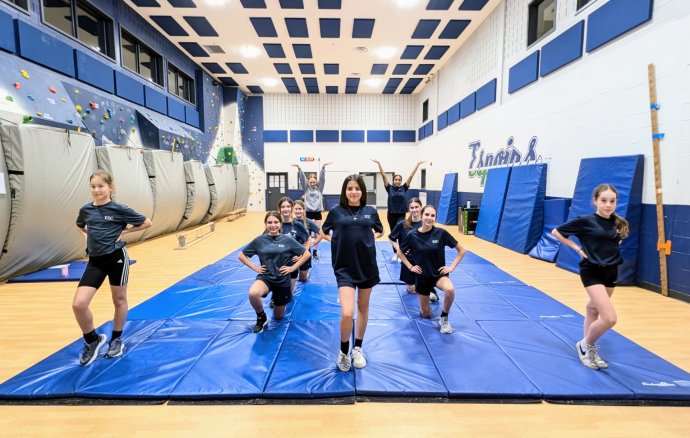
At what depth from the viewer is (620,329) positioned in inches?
132

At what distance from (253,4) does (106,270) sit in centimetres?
799

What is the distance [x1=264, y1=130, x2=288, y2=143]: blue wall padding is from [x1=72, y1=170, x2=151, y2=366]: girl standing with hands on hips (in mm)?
13948

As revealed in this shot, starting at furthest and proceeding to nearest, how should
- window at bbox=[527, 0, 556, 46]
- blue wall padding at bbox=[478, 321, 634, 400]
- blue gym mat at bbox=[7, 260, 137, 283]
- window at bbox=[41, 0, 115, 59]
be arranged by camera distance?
window at bbox=[527, 0, 556, 46]
window at bbox=[41, 0, 115, 59]
blue gym mat at bbox=[7, 260, 137, 283]
blue wall padding at bbox=[478, 321, 634, 400]

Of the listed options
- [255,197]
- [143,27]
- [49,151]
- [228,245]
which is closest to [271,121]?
[255,197]

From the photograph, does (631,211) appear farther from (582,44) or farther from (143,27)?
(143,27)

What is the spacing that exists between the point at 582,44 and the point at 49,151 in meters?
8.80

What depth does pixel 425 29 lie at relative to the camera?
9.57 metres

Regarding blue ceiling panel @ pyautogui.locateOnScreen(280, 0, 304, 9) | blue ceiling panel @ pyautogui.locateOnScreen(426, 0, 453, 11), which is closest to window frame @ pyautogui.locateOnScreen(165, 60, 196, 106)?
blue ceiling panel @ pyautogui.locateOnScreen(280, 0, 304, 9)

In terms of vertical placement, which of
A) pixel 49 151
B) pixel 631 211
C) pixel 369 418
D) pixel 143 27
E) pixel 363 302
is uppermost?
pixel 143 27

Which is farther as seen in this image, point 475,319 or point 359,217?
point 475,319

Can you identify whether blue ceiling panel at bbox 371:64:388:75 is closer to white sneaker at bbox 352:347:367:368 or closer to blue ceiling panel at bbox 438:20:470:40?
blue ceiling panel at bbox 438:20:470:40

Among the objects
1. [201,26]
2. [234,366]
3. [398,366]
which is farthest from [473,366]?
[201,26]

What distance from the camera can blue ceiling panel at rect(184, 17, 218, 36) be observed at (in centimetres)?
905

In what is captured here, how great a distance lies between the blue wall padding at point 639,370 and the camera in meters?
2.30
